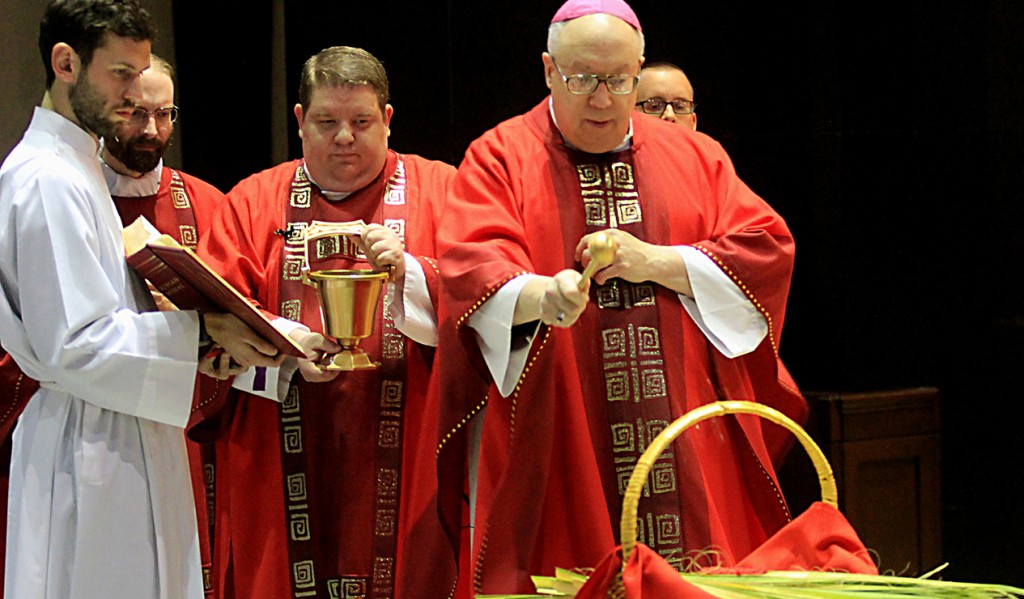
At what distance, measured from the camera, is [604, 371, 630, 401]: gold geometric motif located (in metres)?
3.33

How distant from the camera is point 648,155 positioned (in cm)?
351

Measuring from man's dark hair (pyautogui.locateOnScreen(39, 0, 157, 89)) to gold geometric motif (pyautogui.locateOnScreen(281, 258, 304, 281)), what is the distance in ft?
3.24

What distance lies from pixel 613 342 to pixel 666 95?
164cm

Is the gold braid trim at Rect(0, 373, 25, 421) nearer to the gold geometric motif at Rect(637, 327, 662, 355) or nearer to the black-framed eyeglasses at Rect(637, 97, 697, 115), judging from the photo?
the gold geometric motif at Rect(637, 327, 662, 355)

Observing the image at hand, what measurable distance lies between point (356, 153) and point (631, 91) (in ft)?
2.90

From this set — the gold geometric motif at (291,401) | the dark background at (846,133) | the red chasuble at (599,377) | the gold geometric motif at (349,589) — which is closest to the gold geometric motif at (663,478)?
the red chasuble at (599,377)

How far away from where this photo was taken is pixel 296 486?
12.6 feet

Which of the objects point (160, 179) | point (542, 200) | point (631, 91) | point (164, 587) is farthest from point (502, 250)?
point (160, 179)

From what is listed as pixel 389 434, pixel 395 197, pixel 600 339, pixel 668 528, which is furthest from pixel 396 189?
pixel 668 528

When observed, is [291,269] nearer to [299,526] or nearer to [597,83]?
[299,526]

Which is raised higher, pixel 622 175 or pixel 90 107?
pixel 90 107

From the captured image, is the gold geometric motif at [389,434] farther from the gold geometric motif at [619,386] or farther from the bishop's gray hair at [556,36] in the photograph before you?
the bishop's gray hair at [556,36]

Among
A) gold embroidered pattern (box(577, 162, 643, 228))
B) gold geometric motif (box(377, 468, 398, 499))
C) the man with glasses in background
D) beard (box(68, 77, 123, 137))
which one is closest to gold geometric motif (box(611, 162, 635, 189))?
gold embroidered pattern (box(577, 162, 643, 228))

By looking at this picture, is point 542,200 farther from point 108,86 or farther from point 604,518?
point 108,86
